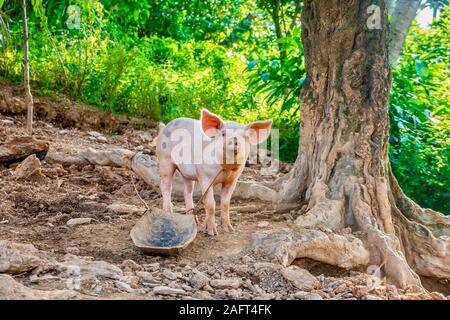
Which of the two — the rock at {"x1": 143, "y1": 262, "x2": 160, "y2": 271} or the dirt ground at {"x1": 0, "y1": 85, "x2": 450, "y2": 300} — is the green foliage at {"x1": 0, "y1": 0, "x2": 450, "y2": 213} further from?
the rock at {"x1": 143, "y1": 262, "x2": 160, "y2": 271}

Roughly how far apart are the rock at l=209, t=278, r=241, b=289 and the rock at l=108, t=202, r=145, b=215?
80.4 inches

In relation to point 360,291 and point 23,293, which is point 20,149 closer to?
point 23,293

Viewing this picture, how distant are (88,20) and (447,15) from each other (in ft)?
18.3

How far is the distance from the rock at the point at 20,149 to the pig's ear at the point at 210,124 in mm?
3157

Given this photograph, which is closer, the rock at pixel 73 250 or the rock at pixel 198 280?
the rock at pixel 198 280

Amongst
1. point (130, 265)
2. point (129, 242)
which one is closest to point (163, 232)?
point (129, 242)

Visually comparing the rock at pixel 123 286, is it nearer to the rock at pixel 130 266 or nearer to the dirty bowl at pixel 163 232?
the rock at pixel 130 266

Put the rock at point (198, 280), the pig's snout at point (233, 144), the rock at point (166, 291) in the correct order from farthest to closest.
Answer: the pig's snout at point (233, 144) → the rock at point (198, 280) → the rock at point (166, 291)

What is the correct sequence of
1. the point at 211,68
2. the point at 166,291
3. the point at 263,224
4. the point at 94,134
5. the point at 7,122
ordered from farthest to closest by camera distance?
the point at 211,68
the point at 94,134
the point at 7,122
the point at 263,224
the point at 166,291

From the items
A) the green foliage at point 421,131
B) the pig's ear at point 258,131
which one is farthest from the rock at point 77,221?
the green foliage at point 421,131

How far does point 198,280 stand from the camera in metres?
4.19

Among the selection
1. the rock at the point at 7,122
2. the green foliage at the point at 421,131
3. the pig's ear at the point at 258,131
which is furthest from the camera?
the rock at the point at 7,122

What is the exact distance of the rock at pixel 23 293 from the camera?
356 centimetres

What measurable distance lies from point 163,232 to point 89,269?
0.87 metres
